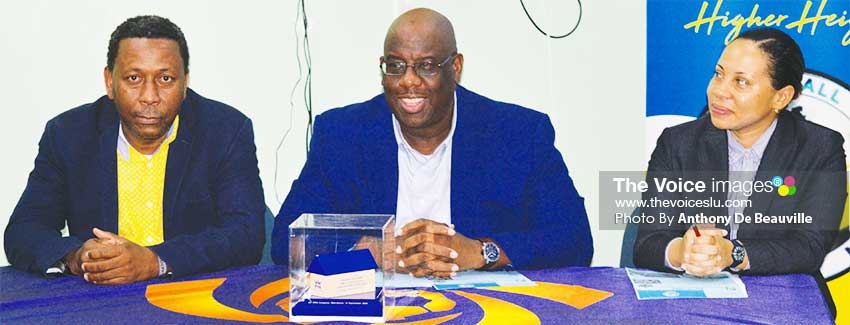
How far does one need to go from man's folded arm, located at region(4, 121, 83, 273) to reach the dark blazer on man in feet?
5.54

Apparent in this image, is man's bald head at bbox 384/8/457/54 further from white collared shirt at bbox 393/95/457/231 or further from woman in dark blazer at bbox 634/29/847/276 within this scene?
woman in dark blazer at bbox 634/29/847/276

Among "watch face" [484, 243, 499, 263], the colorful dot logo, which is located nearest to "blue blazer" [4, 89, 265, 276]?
"watch face" [484, 243, 499, 263]

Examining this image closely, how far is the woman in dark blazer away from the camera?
9.50 feet

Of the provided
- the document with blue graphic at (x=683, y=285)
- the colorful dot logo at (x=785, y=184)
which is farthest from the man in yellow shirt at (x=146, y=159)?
the colorful dot logo at (x=785, y=184)

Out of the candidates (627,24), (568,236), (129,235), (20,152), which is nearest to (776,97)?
(627,24)

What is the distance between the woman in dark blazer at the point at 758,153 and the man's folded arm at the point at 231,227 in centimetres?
118

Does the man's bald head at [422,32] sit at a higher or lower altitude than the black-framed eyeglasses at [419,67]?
higher

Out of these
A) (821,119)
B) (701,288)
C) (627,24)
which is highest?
(627,24)

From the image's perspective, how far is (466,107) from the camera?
2.98 m

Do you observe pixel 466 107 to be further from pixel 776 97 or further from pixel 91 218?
pixel 91 218

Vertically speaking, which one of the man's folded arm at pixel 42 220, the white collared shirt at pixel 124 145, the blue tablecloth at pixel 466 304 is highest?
the white collared shirt at pixel 124 145

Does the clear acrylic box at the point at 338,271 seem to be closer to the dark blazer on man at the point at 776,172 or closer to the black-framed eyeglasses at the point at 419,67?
the black-framed eyeglasses at the point at 419,67

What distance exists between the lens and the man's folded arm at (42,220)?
97.8 inches

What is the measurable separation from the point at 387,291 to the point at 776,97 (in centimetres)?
173
